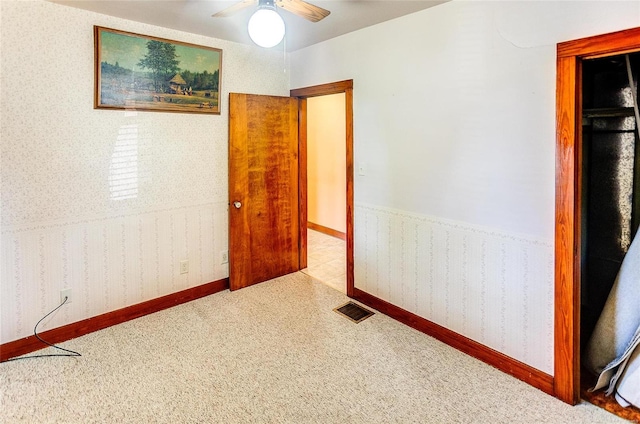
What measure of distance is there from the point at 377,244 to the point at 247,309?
50.0 inches

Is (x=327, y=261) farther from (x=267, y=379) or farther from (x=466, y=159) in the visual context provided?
(x=466, y=159)

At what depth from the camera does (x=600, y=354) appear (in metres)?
2.20

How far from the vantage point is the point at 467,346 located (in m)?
2.53

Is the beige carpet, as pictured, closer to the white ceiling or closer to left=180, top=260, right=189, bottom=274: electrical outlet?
left=180, top=260, right=189, bottom=274: electrical outlet

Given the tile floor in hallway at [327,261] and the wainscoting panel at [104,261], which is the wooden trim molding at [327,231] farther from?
the wainscoting panel at [104,261]

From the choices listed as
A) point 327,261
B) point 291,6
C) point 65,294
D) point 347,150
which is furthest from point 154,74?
point 327,261

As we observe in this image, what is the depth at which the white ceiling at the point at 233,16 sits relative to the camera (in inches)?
96.9

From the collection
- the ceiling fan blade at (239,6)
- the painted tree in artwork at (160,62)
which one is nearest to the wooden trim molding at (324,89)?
the painted tree in artwork at (160,62)

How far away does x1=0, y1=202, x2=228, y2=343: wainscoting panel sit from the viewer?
2.53 metres

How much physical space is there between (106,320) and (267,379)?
1543mm

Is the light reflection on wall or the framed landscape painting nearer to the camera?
the framed landscape painting

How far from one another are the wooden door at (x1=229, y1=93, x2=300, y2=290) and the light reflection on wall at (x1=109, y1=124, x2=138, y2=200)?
0.83 meters

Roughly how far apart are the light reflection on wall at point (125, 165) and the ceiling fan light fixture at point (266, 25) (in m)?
1.67

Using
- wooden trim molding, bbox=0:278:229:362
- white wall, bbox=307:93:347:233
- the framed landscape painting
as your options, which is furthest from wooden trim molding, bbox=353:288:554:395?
white wall, bbox=307:93:347:233
